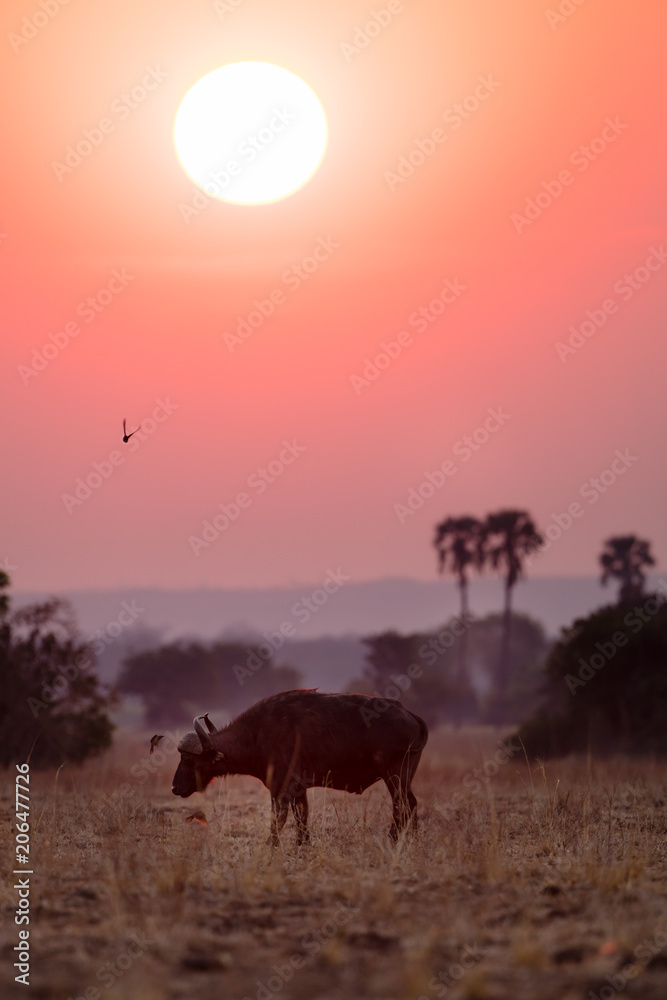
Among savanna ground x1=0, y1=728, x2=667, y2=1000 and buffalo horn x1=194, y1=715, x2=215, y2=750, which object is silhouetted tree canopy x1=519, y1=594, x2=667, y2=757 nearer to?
savanna ground x1=0, y1=728, x2=667, y2=1000

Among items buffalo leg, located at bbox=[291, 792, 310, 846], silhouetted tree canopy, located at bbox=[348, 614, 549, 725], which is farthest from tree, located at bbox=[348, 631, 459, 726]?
buffalo leg, located at bbox=[291, 792, 310, 846]

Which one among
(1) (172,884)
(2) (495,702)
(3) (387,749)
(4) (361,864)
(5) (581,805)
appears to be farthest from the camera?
(2) (495,702)

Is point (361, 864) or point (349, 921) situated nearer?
point (349, 921)

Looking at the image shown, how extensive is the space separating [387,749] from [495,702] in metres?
70.8

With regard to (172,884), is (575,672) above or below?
above

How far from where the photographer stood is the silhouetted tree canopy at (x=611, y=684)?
32094mm

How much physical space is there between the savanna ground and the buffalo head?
0.63 m

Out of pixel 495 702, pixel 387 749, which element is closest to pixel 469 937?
pixel 387 749

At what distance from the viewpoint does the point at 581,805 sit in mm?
13992

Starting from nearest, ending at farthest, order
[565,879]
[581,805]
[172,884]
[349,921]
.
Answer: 1. [349,921]
2. [172,884]
3. [565,879]
4. [581,805]

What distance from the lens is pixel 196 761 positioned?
13094mm

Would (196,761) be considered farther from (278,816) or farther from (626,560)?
(626,560)

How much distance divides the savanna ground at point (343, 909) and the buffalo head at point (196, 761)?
63 centimetres

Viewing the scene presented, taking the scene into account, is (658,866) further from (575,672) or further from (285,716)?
(575,672)
